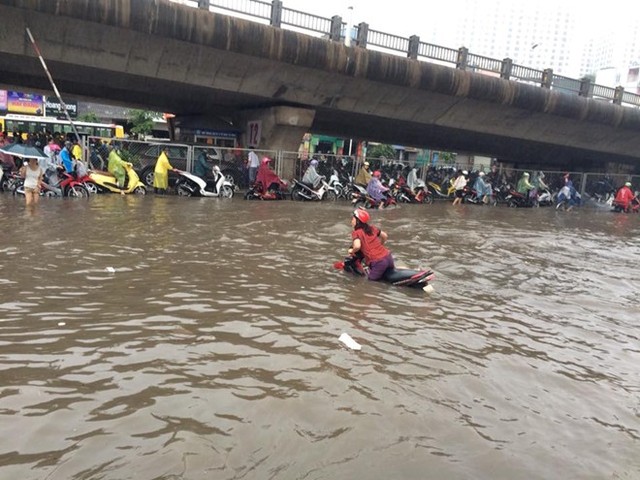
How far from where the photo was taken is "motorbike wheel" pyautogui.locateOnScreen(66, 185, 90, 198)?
14852 mm

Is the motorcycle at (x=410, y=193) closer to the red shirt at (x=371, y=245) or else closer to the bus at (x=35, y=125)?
the red shirt at (x=371, y=245)

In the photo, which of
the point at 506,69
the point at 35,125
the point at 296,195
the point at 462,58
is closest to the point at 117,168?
the point at 296,195

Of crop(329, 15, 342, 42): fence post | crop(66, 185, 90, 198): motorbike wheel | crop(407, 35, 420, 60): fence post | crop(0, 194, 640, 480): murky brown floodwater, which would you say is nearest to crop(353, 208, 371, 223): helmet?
crop(0, 194, 640, 480): murky brown floodwater

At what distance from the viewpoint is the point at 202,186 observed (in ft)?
57.6

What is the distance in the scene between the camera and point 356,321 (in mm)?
5598

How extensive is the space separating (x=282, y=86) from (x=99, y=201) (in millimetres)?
8202

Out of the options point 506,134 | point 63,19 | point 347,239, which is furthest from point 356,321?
point 506,134

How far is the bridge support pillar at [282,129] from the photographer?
801 inches

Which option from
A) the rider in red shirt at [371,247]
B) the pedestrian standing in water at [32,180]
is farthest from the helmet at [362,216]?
the pedestrian standing in water at [32,180]

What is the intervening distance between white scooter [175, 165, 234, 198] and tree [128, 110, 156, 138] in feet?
86.9

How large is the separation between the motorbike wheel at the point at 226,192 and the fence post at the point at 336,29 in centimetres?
658

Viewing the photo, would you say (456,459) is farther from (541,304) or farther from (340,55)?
(340,55)

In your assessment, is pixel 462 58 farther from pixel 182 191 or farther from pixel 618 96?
pixel 182 191

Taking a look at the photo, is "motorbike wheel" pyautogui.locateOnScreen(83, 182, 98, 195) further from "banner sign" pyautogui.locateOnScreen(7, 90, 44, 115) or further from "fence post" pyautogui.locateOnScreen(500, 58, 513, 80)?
"banner sign" pyautogui.locateOnScreen(7, 90, 44, 115)
